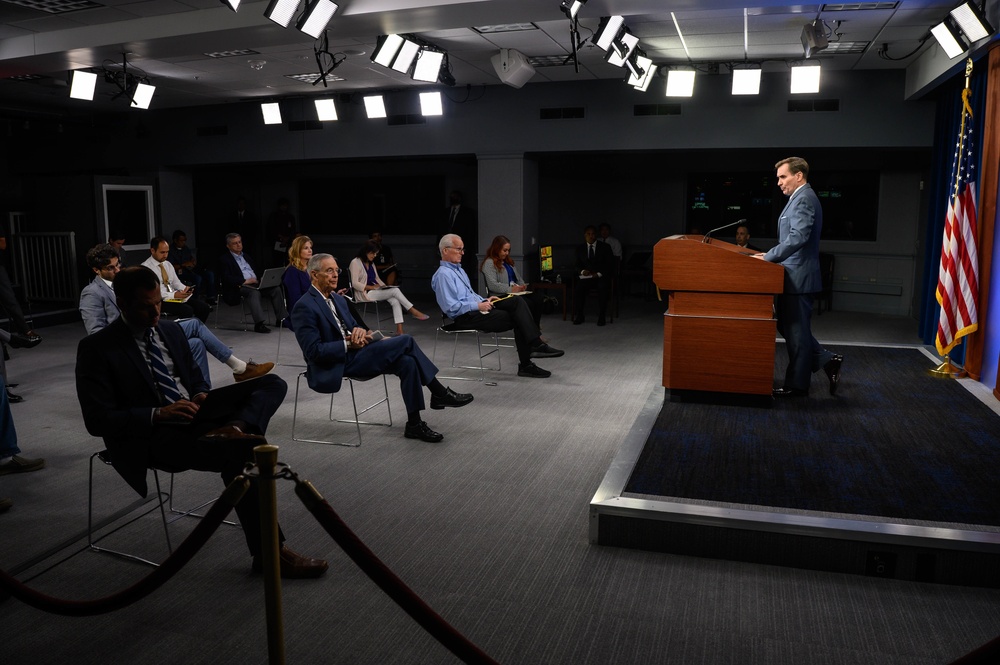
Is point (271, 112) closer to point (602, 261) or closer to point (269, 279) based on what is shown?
point (269, 279)

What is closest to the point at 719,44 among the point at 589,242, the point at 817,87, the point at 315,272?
the point at 817,87

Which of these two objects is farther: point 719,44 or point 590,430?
point 719,44

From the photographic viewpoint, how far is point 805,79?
8.41 meters

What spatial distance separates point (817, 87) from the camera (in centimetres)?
845

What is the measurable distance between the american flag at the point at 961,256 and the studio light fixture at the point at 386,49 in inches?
198

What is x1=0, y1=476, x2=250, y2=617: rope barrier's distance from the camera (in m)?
2.26

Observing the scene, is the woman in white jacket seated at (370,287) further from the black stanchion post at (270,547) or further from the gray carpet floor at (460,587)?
the black stanchion post at (270,547)

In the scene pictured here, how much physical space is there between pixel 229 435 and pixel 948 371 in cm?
579

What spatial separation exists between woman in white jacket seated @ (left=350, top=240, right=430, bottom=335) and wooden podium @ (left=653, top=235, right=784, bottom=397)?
309 cm

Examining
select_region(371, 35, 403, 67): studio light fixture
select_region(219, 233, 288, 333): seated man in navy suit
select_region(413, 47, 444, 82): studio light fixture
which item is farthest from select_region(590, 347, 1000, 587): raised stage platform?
select_region(219, 233, 288, 333): seated man in navy suit

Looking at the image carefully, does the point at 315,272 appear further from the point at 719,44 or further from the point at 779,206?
the point at 779,206

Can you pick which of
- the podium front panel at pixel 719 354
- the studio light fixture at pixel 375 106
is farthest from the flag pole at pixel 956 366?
the studio light fixture at pixel 375 106

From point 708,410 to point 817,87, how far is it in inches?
197

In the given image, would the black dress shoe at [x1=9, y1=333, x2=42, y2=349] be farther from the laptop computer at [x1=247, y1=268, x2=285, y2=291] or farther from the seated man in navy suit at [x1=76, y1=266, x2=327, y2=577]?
the seated man in navy suit at [x1=76, y1=266, x2=327, y2=577]
